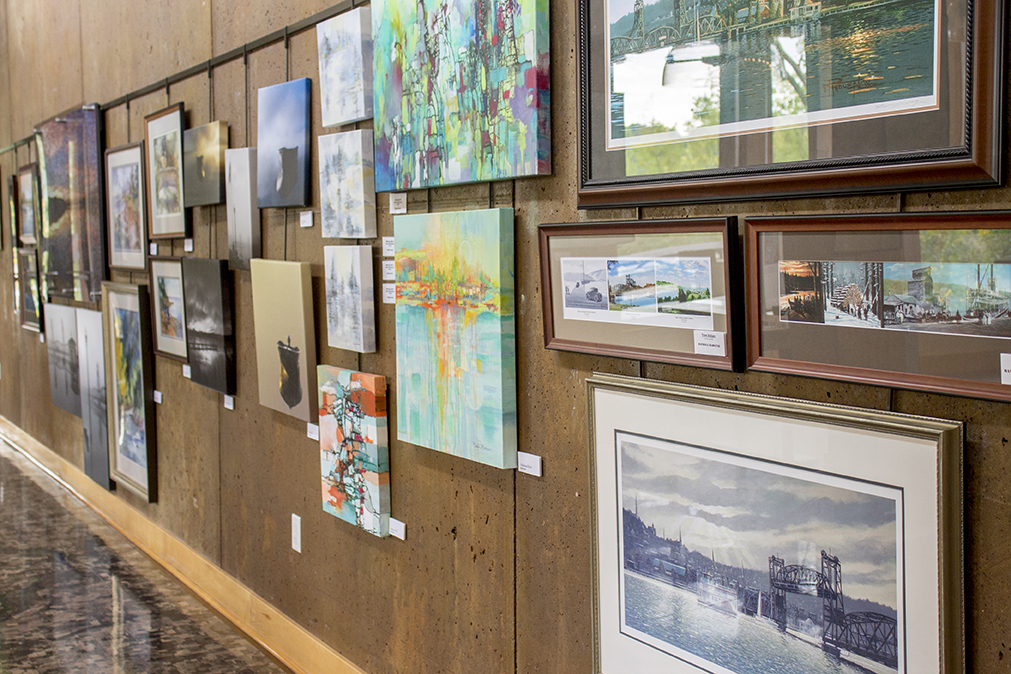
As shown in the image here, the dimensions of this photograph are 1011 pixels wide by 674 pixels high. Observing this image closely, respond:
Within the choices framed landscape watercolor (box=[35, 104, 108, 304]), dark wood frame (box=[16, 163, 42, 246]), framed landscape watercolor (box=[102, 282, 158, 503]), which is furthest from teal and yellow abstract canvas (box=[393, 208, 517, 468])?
dark wood frame (box=[16, 163, 42, 246])

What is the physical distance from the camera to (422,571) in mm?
2867

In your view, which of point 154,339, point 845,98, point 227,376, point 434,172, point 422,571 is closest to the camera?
point 845,98

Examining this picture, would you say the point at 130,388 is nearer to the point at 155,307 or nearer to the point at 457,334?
the point at 155,307

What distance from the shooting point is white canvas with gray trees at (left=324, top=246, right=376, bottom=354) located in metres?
2.94

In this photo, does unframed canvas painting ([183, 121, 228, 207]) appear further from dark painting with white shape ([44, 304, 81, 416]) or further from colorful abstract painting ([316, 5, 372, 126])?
dark painting with white shape ([44, 304, 81, 416])

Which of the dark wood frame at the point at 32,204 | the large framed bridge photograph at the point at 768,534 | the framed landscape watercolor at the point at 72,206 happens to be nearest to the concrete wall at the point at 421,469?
the large framed bridge photograph at the point at 768,534

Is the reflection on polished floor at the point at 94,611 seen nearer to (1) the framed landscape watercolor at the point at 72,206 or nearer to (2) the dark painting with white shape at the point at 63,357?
(2) the dark painting with white shape at the point at 63,357

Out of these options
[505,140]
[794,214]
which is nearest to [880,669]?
[794,214]

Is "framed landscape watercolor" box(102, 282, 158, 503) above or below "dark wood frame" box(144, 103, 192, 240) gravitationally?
below

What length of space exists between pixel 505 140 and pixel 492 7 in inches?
14.7

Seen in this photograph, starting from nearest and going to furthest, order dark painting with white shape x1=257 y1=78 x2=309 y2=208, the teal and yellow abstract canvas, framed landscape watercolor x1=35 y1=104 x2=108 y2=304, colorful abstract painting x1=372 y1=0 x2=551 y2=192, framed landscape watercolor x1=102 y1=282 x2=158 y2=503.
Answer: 1. colorful abstract painting x1=372 y1=0 x2=551 y2=192
2. the teal and yellow abstract canvas
3. dark painting with white shape x1=257 y1=78 x2=309 y2=208
4. framed landscape watercolor x1=102 y1=282 x2=158 y2=503
5. framed landscape watercolor x1=35 y1=104 x2=108 y2=304

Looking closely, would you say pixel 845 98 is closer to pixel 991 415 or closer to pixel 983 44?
pixel 983 44

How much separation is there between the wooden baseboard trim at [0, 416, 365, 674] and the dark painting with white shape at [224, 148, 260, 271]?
1.68 meters

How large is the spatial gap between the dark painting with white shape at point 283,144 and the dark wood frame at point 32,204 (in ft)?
13.6
